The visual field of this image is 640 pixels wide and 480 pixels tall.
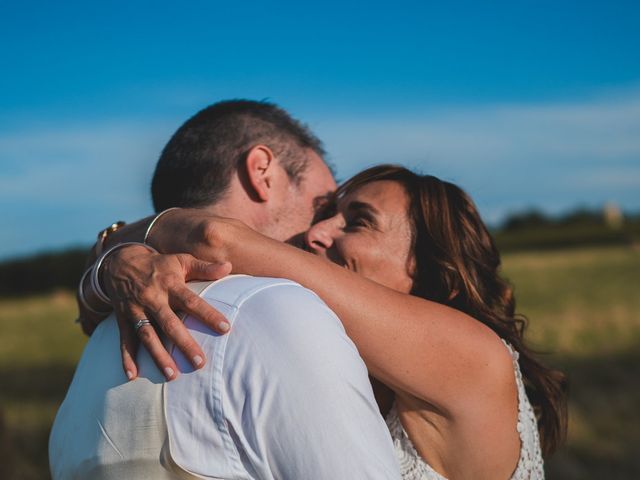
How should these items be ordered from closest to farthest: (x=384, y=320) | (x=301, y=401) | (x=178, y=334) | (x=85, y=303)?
(x=301, y=401), (x=178, y=334), (x=384, y=320), (x=85, y=303)

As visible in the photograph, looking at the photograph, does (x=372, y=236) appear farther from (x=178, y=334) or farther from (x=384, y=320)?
(x=178, y=334)

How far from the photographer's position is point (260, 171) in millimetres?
2791

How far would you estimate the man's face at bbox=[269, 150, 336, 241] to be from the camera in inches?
115

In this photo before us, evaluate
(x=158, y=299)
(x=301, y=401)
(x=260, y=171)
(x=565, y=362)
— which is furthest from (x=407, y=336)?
(x=565, y=362)

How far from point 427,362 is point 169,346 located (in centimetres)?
82

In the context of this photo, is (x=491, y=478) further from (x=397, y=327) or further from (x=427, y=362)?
(x=397, y=327)

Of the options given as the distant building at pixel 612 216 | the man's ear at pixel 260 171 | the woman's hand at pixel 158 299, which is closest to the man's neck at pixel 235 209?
the man's ear at pixel 260 171

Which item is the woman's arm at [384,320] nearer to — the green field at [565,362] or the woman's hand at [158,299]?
the woman's hand at [158,299]

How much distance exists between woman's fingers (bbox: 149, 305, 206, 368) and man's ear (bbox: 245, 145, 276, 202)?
84cm

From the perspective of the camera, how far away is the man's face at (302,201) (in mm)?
2924

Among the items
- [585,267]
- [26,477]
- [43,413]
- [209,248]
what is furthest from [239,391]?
[585,267]

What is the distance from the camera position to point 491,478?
8.61 ft

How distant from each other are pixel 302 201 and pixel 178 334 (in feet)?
4.13

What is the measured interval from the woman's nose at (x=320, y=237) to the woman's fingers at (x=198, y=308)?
1018mm
